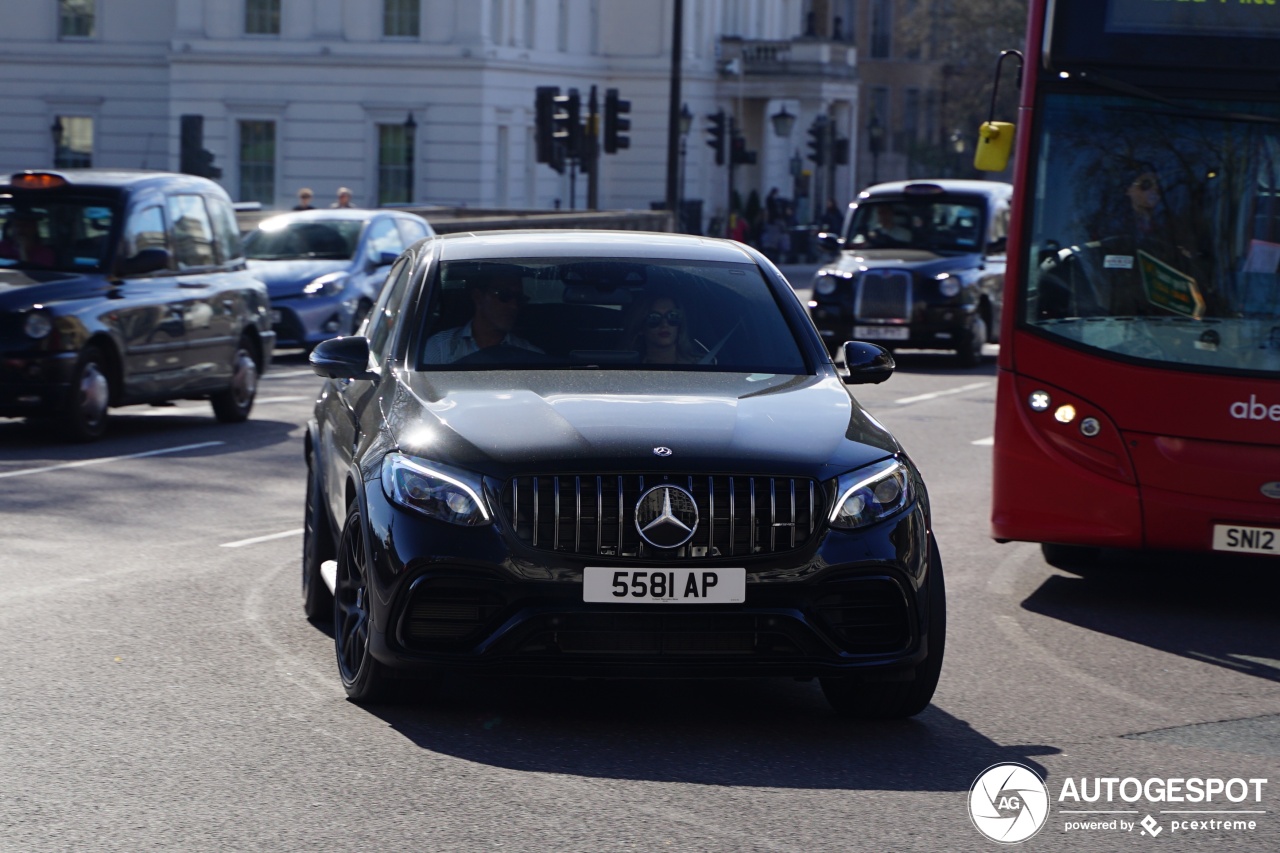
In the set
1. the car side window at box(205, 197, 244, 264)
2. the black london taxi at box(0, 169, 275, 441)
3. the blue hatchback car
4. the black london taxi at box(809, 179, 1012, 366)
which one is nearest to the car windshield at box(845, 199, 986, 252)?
the black london taxi at box(809, 179, 1012, 366)

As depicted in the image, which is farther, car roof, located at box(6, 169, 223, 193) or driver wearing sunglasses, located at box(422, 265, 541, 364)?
car roof, located at box(6, 169, 223, 193)

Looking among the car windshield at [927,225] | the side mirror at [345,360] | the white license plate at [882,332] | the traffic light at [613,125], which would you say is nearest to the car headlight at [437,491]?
the side mirror at [345,360]

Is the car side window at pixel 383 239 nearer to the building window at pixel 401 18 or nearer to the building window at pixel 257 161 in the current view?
the building window at pixel 401 18

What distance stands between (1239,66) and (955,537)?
305 centimetres

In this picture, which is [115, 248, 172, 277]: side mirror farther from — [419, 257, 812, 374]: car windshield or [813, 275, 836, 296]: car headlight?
[813, 275, 836, 296]: car headlight

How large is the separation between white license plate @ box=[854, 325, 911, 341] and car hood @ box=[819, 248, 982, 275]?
0.65m

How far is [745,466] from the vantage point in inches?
245

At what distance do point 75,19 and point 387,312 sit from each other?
193ft

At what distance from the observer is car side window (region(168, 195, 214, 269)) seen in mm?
15508

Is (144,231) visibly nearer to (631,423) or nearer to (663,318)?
(663,318)

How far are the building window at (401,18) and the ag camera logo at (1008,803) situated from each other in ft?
181

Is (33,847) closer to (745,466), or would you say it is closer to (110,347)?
(745,466)

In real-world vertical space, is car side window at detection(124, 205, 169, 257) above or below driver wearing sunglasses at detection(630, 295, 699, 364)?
below

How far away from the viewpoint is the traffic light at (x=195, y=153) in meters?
36.9
